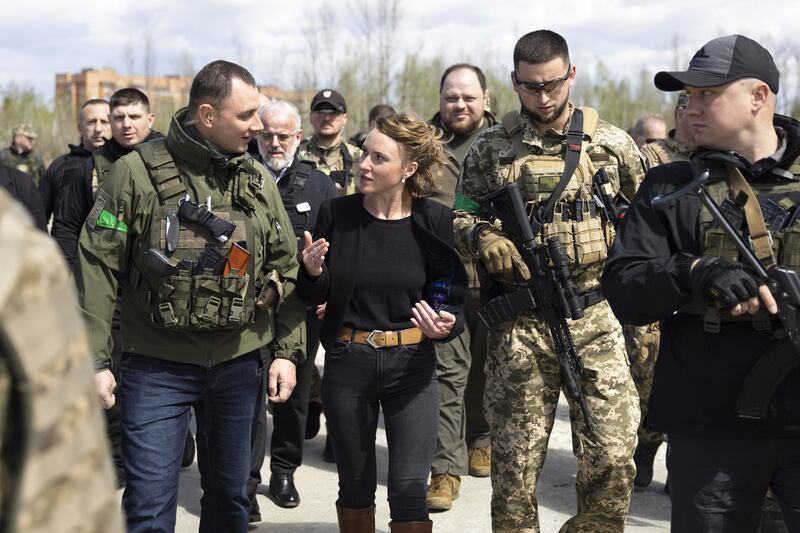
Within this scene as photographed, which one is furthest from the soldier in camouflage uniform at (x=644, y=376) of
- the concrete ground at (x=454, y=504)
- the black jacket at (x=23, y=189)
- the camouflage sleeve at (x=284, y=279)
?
the black jacket at (x=23, y=189)

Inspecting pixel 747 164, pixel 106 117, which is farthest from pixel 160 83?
pixel 747 164

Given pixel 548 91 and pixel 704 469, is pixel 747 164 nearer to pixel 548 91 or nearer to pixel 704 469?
pixel 704 469

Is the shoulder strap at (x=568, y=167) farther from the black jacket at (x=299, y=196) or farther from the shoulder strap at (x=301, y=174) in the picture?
the shoulder strap at (x=301, y=174)

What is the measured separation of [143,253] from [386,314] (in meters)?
1.01

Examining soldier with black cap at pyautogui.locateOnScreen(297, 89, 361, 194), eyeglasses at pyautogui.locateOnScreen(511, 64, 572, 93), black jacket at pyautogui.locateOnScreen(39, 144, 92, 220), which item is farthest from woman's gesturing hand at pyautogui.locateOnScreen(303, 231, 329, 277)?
soldier with black cap at pyautogui.locateOnScreen(297, 89, 361, 194)

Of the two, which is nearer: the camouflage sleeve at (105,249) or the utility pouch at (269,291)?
the camouflage sleeve at (105,249)

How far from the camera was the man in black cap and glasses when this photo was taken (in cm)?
284

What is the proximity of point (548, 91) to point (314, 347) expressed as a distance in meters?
2.40

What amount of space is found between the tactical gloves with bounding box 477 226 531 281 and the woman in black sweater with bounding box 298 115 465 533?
0.13m

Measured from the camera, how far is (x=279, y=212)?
158 inches

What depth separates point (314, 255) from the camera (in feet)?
12.9

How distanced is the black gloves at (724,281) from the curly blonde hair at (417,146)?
1.64m

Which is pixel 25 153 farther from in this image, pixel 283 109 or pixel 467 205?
pixel 467 205

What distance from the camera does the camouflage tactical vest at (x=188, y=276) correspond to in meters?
3.60
